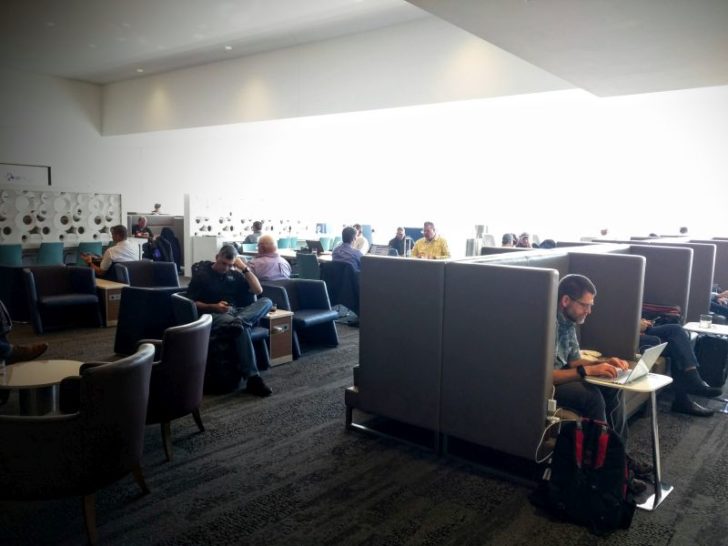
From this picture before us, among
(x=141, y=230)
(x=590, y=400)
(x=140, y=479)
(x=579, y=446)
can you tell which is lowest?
(x=140, y=479)

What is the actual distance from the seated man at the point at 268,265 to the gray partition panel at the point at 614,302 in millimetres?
3202

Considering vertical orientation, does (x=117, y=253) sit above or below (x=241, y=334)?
above

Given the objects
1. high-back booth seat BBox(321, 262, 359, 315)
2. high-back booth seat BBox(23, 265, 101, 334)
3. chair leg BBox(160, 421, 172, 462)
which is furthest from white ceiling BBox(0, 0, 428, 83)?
chair leg BBox(160, 421, 172, 462)

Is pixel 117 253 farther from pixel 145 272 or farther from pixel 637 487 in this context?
pixel 637 487

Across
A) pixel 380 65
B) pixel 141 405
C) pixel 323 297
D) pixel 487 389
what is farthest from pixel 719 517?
pixel 380 65

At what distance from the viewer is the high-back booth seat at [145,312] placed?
5188 mm

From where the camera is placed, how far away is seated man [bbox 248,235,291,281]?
6.08 m

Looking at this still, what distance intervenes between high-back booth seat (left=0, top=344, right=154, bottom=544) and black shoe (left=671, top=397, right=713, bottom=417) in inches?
158

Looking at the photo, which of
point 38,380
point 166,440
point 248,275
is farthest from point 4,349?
point 248,275

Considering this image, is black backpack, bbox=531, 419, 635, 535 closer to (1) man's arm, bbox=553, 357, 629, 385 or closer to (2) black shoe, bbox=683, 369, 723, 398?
(1) man's arm, bbox=553, 357, 629, 385

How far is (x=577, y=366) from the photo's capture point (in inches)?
124

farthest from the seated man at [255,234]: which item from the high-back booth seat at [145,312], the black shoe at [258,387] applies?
the black shoe at [258,387]

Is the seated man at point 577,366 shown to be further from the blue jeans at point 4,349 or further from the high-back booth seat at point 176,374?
the blue jeans at point 4,349

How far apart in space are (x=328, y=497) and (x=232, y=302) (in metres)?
2.48
